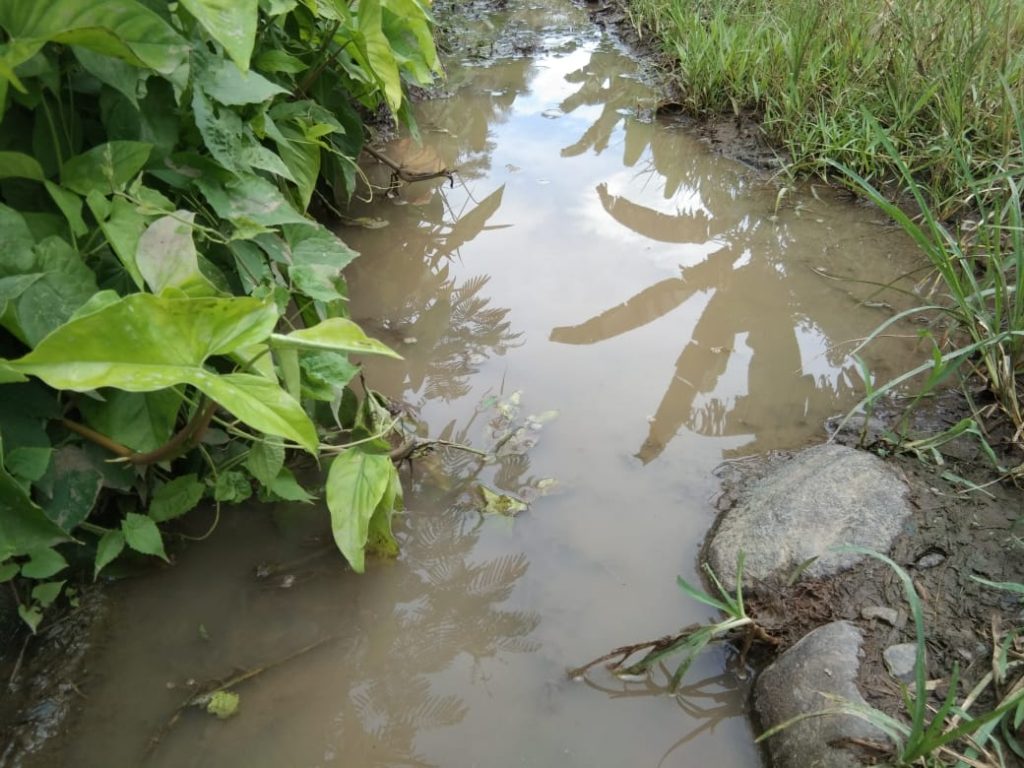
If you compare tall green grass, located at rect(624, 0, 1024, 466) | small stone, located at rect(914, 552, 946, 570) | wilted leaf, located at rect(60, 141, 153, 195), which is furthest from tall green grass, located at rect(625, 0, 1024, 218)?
wilted leaf, located at rect(60, 141, 153, 195)

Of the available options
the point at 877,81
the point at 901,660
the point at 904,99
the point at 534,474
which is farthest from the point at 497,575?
the point at 877,81

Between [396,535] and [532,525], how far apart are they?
32 centimetres

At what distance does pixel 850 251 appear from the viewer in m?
Answer: 2.93

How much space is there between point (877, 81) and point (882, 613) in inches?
102

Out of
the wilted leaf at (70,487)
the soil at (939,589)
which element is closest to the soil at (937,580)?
the soil at (939,589)

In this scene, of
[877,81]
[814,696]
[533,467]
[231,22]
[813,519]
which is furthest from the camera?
[877,81]

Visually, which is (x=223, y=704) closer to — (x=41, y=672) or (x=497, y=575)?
(x=41, y=672)

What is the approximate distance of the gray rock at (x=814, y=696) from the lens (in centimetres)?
134

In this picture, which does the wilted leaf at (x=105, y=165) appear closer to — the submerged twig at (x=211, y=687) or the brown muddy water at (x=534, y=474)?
the brown muddy water at (x=534, y=474)

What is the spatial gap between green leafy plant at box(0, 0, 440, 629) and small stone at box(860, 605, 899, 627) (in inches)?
39.4

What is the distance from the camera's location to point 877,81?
3.30 metres

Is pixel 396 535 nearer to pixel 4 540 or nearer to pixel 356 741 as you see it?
pixel 356 741

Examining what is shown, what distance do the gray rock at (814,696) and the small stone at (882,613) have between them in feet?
0.20

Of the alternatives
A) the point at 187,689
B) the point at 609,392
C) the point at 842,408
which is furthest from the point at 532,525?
the point at 842,408
